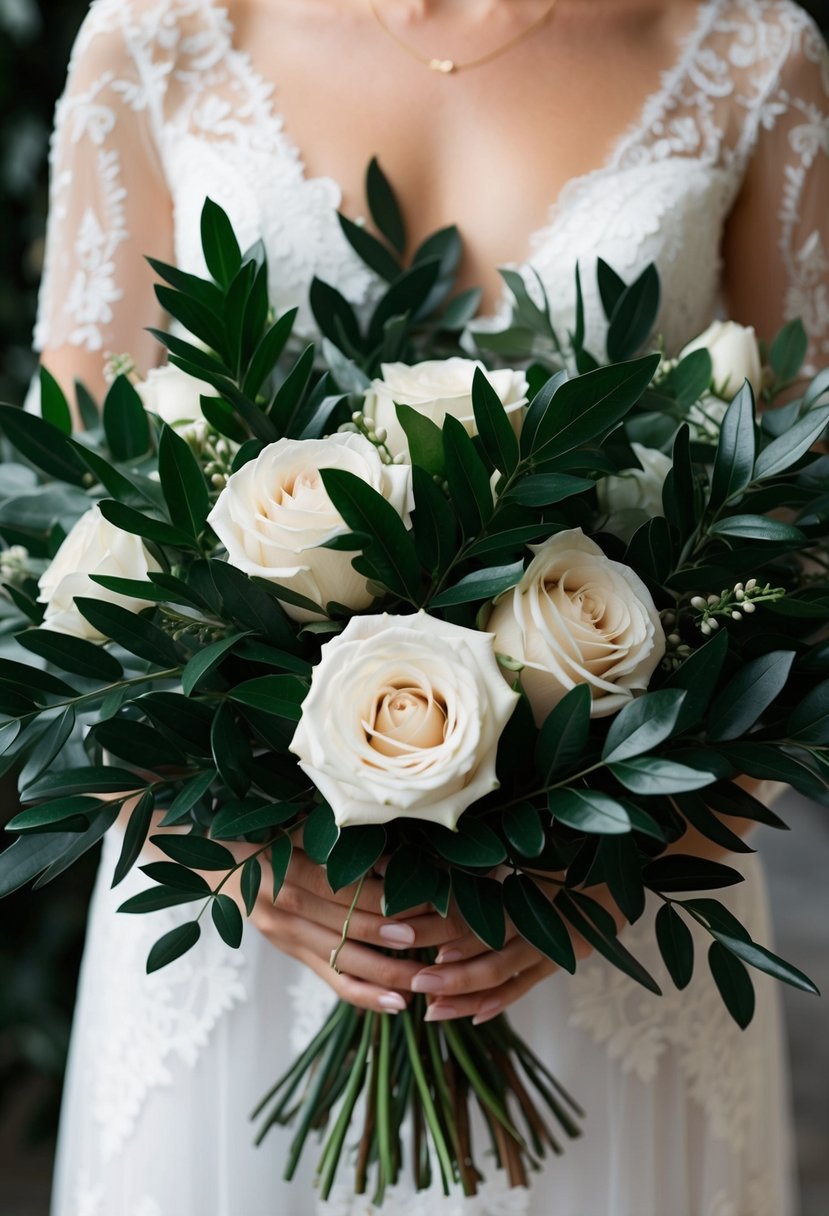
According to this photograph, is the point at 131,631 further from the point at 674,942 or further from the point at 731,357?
the point at 731,357

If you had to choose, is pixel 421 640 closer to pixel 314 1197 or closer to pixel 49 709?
pixel 49 709

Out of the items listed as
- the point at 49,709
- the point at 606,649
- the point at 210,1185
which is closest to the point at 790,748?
the point at 606,649

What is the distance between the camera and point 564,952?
0.74m

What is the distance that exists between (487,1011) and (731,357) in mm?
590

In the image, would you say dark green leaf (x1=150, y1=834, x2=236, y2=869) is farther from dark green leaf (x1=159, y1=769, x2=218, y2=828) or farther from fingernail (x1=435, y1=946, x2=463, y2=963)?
fingernail (x1=435, y1=946, x2=463, y2=963)

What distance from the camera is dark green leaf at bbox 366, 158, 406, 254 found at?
3.91ft

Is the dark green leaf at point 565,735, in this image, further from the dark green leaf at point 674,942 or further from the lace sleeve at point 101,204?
the lace sleeve at point 101,204

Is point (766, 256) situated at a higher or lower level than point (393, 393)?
higher

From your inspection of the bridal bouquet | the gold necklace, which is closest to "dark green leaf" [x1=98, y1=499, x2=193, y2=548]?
the bridal bouquet

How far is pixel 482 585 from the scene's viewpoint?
2.37ft

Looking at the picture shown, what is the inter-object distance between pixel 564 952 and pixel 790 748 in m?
0.22

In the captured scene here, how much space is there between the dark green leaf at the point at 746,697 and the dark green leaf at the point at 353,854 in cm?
23

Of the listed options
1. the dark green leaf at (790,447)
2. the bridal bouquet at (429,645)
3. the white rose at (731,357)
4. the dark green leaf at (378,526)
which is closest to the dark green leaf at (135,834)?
the bridal bouquet at (429,645)

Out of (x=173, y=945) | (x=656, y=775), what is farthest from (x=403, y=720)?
(x=173, y=945)
